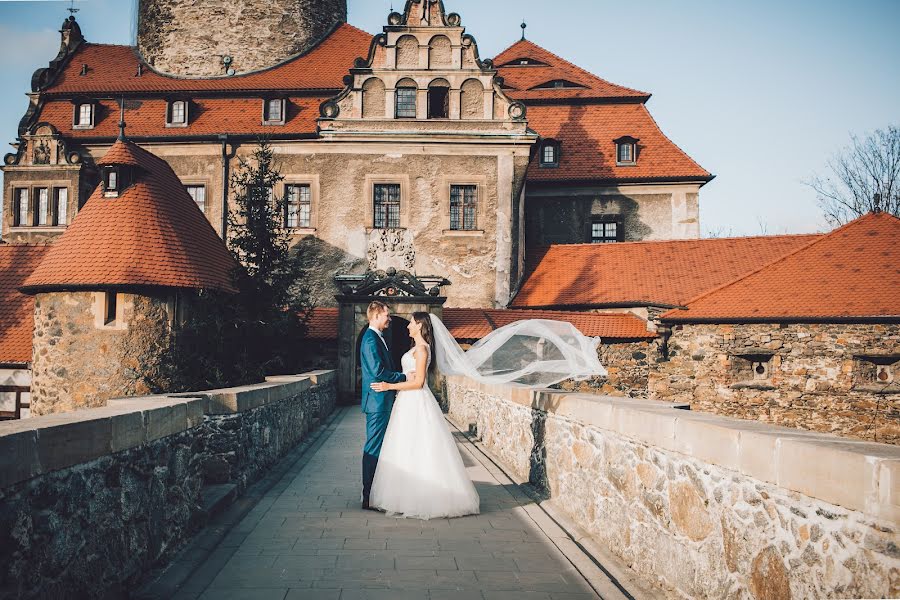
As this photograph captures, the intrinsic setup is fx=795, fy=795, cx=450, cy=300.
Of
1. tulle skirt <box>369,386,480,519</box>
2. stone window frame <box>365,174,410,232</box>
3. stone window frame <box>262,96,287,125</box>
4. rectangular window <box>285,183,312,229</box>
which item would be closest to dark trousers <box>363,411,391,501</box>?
tulle skirt <box>369,386,480,519</box>

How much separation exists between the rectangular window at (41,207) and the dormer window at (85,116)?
123 inches

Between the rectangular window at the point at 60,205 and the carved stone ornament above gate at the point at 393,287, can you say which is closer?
the carved stone ornament above gate at the point at 393,287

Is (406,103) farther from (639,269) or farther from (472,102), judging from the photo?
(639,269)

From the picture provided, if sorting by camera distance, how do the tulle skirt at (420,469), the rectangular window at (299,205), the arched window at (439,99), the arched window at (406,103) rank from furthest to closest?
the rectangular window at (299,205) → the arched window at (406,103) → the arched window at (439,99) → the tulle skirt at (420,469)

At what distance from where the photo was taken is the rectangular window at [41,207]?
1171 inches

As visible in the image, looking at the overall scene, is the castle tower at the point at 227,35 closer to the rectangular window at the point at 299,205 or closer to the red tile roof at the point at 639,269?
the rectangular window at the point at 299,205

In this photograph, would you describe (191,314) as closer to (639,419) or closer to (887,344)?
(639,419)

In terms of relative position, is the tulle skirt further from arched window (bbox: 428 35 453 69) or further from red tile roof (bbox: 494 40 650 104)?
red tile roof (bbox: 494 40 650 104)

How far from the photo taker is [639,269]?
28109 mm

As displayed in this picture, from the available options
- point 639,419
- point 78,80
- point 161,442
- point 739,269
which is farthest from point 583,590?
point 78,80

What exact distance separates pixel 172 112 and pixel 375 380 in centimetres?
2649

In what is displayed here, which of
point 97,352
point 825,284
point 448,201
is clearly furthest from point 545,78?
point 97,352

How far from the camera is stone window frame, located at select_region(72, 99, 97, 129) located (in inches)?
1227

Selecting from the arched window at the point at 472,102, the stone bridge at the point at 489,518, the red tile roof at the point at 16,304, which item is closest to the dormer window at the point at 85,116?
the red tile roof at the point at 16,304
